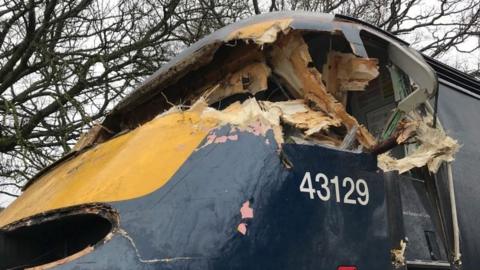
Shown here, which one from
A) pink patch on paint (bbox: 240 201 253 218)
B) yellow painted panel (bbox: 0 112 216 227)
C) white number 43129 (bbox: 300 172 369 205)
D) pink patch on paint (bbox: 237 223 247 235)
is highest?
yellow painted panel (bbox: 0 112 216 227)

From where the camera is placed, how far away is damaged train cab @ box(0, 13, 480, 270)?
8.16ft

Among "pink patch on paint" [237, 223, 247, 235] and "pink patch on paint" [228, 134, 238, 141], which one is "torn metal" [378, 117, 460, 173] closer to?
"pink patch on paint" [228, 134, 238, 141]

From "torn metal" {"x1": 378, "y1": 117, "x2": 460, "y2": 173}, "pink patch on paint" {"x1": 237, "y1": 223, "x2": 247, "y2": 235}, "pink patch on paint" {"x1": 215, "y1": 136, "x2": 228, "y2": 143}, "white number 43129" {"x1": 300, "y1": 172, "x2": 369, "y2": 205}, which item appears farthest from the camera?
"torn metal" {"x1": 378, "y1": 117, "x2": 460, "y2": 173}

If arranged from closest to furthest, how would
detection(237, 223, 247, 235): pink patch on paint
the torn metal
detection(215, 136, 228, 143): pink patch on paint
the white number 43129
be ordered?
detection(237, 223, 247, 235): pink patch on paint → the white number 43129 → detection(215, 136, 228, 143): pink patch on paint → the torn metal

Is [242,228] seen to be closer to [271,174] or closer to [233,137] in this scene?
[271,174]

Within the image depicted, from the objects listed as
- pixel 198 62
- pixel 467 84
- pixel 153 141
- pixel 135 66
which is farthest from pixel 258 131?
pixel 135 66

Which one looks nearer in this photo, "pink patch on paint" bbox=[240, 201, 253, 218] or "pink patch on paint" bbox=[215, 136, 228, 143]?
"pink patch on paint" bbox=[240, 201, 253, 218]

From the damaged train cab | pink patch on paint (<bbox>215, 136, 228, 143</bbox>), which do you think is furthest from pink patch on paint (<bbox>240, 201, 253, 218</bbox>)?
pink patch on paint (<bbox>215, 136, 228, 143</bbox>)

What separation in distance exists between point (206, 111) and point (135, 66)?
8640mm

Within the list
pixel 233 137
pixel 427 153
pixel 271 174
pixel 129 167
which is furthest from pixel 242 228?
pixel 427 153

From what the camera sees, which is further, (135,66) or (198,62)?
(135,66)

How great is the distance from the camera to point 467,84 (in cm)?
433

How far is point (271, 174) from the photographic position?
2611 mm

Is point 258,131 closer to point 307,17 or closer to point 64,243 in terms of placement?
point 307,17
